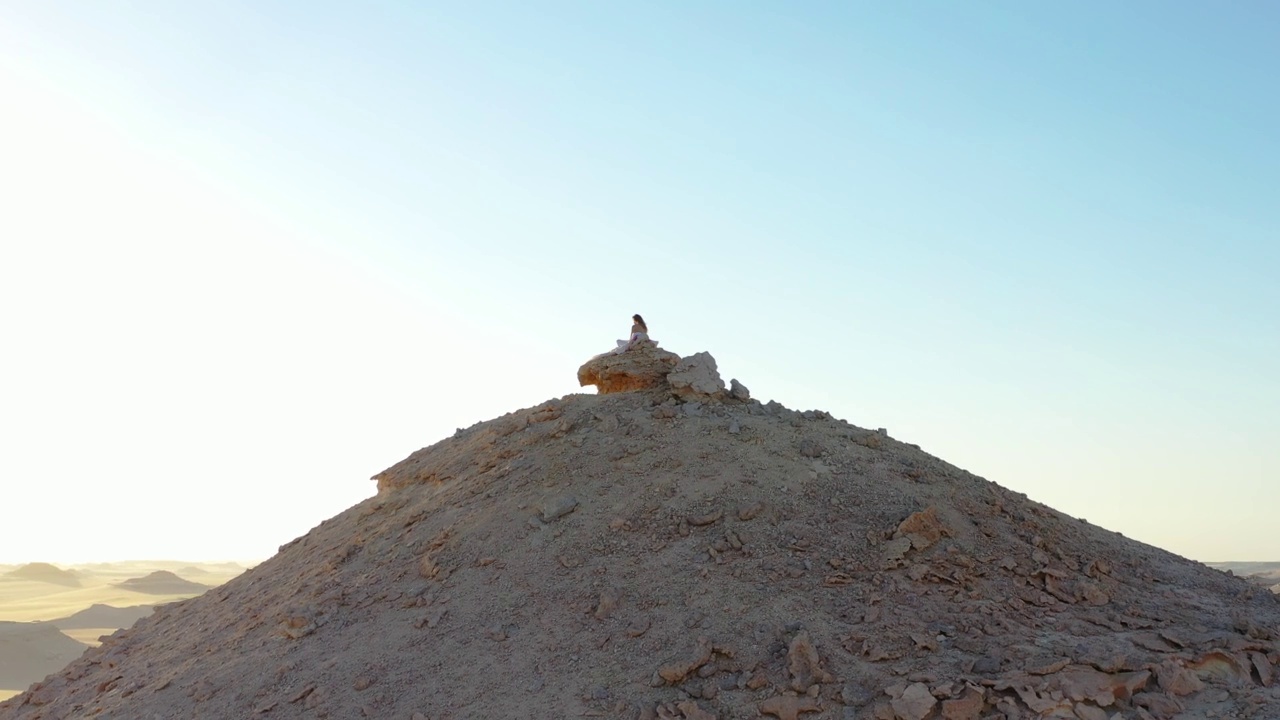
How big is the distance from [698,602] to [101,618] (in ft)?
127

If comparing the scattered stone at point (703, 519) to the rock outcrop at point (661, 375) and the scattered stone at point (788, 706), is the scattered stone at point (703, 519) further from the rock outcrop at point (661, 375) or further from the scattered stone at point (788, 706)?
the rock outcrop at point (661, 375)

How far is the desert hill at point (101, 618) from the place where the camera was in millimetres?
36156

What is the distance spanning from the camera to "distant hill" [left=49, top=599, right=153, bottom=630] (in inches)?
1423

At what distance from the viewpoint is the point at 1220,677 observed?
6.52 metres

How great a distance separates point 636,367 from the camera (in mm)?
11766

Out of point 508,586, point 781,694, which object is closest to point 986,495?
point 781,694

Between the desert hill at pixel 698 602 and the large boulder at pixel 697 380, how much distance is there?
4 centimetres

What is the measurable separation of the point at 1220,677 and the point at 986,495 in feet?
11.6

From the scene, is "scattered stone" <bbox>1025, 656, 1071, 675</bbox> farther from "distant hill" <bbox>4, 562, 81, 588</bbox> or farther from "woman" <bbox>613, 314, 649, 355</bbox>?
"distant hill" <bbox>4, 562, 81, 588</bbox>

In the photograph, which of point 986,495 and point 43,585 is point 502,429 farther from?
point 43,585

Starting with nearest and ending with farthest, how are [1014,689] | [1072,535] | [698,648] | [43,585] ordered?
[1014,689]
[698,648]
[1072,535]
[43,585]

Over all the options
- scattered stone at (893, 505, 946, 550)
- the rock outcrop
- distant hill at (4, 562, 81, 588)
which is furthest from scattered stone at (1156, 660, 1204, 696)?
distant hill at (4, 562, 81, 588)

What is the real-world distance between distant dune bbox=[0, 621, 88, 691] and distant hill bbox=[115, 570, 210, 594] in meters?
25.5

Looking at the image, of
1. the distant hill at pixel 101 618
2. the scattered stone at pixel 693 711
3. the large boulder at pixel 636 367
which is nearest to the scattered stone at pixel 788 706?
the scattered stone at pixel 693 711
